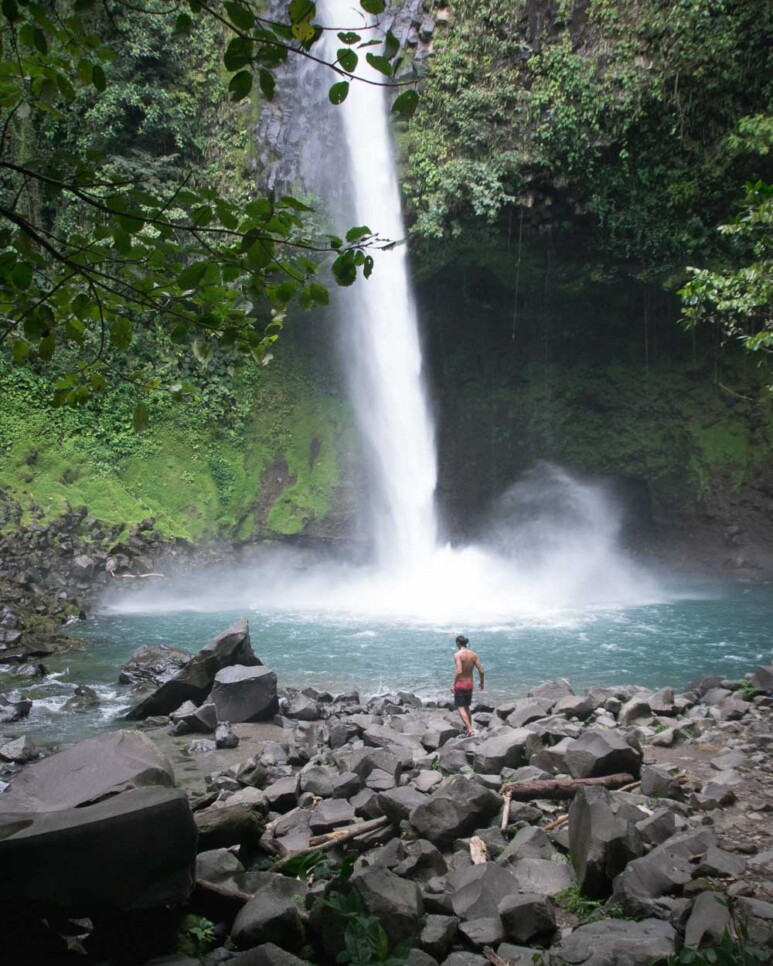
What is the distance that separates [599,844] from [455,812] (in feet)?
3.35

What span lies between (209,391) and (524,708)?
1740 cm

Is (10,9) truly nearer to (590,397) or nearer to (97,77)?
(97,77)

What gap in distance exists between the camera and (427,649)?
12039mm

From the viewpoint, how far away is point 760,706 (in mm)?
7754

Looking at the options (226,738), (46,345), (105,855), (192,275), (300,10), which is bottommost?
(226,738)

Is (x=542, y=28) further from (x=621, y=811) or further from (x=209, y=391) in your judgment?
(x=621, y=811)

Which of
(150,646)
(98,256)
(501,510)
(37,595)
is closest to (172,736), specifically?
(150,646)

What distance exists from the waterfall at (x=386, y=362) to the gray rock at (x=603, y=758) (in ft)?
51.1

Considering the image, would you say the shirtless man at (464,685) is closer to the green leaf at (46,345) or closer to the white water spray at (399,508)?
the green leaf at (46,345)

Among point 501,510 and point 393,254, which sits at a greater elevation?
point 393,254

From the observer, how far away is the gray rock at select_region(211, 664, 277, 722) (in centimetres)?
813

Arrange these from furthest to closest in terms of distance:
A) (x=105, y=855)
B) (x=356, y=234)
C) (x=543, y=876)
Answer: (x=543, y=876) < (x=105, y=855) < (x=356, y=234)

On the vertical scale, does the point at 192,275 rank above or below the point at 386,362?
below

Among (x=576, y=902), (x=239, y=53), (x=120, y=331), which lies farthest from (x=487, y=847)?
(x=239, y=53)
